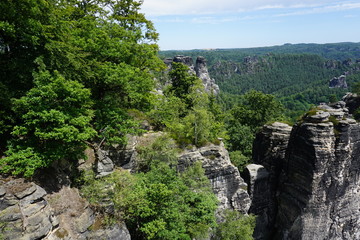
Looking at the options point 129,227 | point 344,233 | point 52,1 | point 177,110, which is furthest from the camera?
point 344,233

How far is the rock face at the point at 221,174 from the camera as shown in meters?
20.2

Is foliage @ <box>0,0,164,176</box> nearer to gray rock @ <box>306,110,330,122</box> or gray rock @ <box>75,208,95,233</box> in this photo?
gray rock @ <box>75,208,95,233</box>

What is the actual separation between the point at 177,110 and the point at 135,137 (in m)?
5.68

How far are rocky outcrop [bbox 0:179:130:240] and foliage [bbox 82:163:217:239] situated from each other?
88 centimetres

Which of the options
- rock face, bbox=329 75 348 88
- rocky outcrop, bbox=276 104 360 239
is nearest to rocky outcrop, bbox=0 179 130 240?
rocky outcrop, bbox=276 104 360 239

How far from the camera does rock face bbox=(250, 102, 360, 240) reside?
76.2ft

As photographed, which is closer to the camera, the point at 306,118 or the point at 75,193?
the point at 75,193

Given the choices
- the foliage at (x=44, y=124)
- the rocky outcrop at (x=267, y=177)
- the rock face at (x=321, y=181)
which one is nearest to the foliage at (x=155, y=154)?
the foliage at (x=44, y=124)

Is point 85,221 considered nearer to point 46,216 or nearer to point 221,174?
point 46,216

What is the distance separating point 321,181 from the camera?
76.6 ft

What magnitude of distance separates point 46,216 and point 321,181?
2389 cm

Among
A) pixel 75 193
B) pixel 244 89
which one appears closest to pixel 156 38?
pixel 75 193

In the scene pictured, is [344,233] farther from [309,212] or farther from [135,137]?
[135,137]

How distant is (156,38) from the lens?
24438mm
